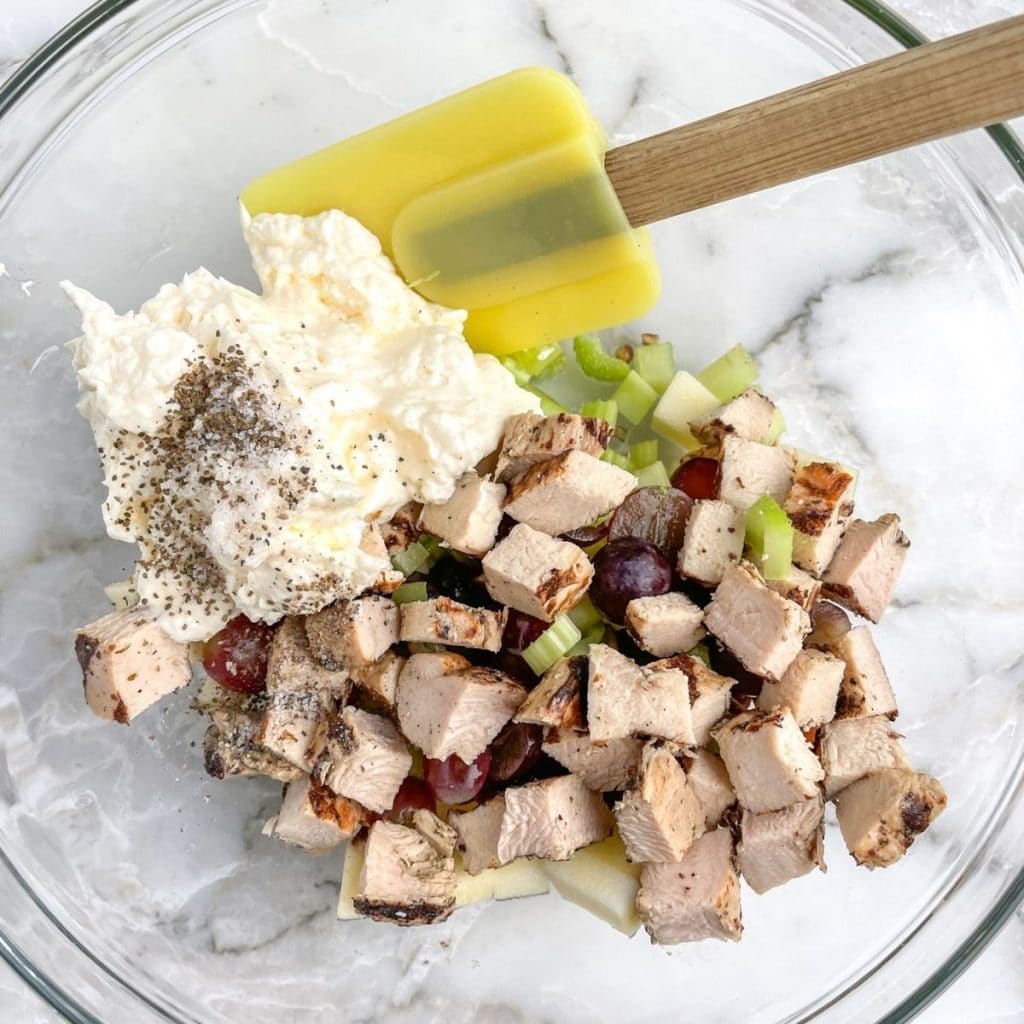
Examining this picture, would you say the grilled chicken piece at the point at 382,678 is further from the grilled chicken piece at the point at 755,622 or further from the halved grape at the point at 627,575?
the grilled chicken piece at the point at 755,622

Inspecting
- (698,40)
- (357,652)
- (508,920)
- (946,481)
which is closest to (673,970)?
(508,920)

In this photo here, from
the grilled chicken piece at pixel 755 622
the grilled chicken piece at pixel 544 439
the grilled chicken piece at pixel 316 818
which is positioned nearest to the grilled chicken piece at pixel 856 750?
the grilled chicken piece at pixel 755 622

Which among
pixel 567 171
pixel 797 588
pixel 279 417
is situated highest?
pixel 567 171

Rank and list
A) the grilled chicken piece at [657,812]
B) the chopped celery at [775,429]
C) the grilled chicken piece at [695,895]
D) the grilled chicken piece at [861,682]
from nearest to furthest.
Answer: the grilled chicken piece at [657,812] → the grilled chicken piece at [695,895] → the grilled chicken piece at [861,682] → the chopped celery at [775,429]

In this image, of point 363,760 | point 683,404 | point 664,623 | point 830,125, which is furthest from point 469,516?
point 830,125

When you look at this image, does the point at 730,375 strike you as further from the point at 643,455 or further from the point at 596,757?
the point at 596,757

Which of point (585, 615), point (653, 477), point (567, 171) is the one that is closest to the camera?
point (567, 171)
